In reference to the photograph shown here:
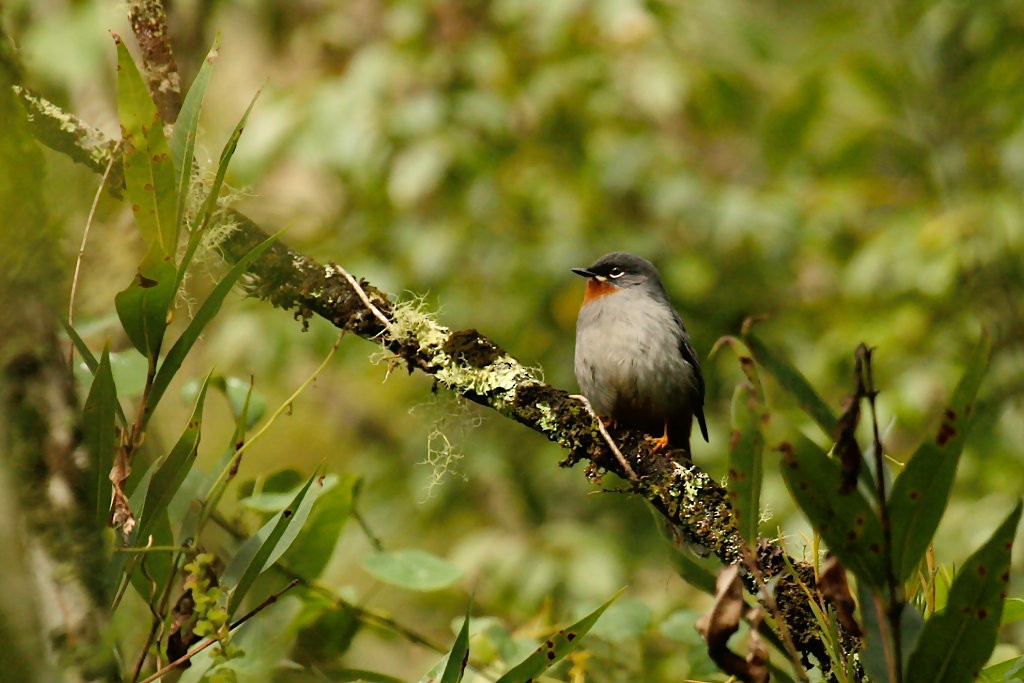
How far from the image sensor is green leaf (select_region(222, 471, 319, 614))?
5.20 feet

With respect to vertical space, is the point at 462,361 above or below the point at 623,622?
above

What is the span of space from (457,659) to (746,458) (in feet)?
2.06

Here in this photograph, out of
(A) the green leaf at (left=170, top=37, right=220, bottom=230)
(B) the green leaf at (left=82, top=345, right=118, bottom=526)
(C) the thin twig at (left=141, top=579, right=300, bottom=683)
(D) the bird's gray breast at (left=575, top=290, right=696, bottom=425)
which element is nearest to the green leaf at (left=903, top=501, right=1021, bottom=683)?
(C) the thin twig at (left=141, top=579, right=300, bottom=683)

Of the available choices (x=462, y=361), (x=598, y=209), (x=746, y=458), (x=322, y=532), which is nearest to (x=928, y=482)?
(x=746, y=458)

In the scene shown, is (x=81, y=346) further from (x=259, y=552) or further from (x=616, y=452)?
(x=616, y=452)

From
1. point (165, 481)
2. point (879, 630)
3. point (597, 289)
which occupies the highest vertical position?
point (597, 289)

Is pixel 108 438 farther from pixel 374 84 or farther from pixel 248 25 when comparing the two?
pixel 248 25

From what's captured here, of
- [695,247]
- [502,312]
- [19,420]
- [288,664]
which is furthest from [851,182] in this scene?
[19,420]

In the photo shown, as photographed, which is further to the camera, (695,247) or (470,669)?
(695,247)

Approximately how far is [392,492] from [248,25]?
131 inches

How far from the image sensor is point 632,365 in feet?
13.4

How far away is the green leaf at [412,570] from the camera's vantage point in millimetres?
2201

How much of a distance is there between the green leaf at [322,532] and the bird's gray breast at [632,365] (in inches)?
82.8

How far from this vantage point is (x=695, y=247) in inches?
239
